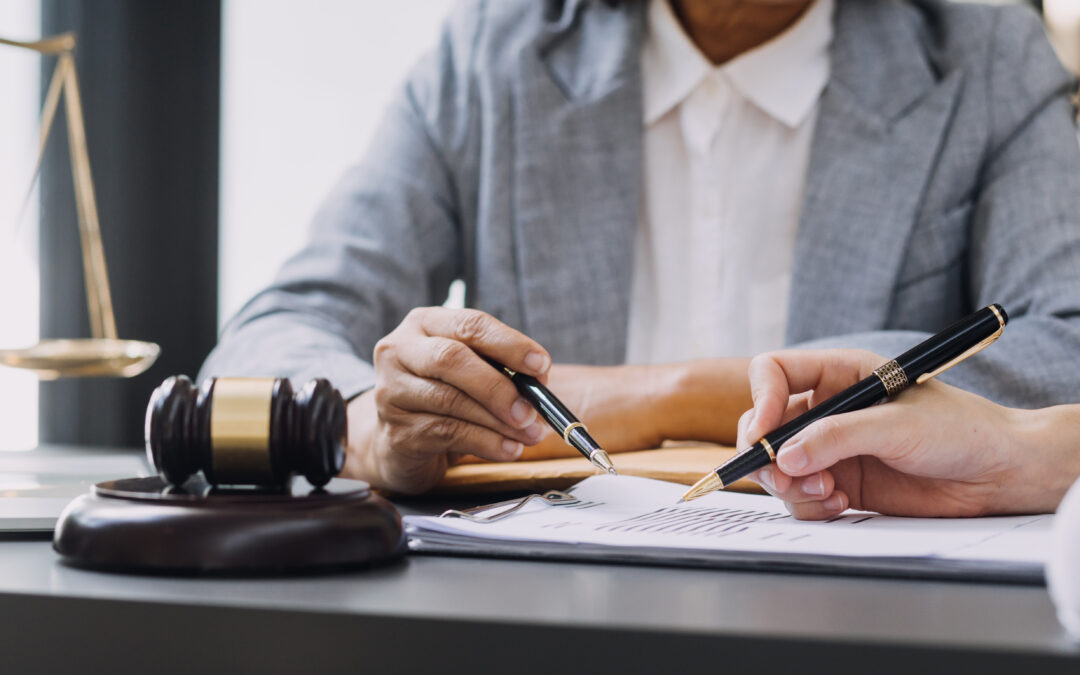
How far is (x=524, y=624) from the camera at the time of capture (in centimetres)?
32

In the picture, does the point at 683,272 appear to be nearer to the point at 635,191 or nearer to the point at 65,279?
the point at 635,191

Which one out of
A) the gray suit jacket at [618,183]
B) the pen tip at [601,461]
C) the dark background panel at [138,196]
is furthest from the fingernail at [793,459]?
the dark background panel at [138,196]

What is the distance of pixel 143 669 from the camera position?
0.36 m

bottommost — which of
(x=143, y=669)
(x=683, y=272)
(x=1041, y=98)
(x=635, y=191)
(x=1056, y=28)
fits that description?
(x=143, y=669)

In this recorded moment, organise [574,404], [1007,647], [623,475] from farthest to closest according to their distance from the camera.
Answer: [574,404] < [623,475] < [1007,647]

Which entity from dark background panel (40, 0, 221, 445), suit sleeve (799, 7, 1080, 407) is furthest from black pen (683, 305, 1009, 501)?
dark background panel (40, 0, 221, 445)

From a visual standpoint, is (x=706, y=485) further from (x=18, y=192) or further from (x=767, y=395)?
(x=18, y=192)

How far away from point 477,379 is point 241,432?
0.22 metres

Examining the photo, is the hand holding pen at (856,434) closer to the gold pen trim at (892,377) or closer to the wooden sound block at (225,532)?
the gold pen trim at (892,377)

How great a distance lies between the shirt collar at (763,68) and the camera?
1.26 meters

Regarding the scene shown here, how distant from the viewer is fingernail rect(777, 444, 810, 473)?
0.50 metres

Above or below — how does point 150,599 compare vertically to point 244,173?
below

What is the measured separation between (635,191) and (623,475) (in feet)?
2.03

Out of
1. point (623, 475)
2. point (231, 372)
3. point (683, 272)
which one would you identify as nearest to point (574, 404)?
point (623, 475)
